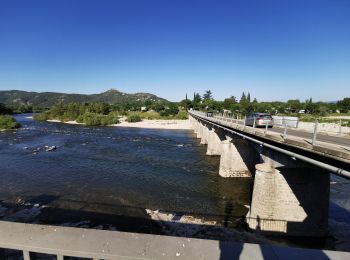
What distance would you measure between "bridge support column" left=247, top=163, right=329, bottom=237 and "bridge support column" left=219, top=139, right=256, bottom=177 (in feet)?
37.8

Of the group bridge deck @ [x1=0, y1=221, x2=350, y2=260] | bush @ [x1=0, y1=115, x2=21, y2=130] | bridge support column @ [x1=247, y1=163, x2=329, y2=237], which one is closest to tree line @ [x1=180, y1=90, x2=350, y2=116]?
bridge support column @ [x1=247, y1=163, x2=329, y2=237]

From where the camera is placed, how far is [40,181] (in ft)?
79.2

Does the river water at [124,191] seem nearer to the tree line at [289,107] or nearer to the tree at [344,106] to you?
the tree line at [289,107]

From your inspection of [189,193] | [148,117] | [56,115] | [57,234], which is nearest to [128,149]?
[189,193]

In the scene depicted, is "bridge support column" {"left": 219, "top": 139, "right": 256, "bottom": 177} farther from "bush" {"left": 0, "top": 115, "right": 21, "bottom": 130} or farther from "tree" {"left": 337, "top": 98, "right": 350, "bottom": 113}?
"bush" {"left": 0, "top": 115, "right": 21, "bottom": 130}

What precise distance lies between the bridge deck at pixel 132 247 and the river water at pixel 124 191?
1329 centimetres

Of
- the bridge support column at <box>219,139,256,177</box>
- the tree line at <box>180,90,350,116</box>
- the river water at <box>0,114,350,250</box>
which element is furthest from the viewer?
the tree line at <box>180,90,350,116</box>

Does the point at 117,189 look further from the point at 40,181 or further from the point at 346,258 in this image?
the point at 346,258

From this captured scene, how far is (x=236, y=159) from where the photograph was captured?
88.4 ft

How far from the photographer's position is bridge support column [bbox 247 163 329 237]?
1438 cm

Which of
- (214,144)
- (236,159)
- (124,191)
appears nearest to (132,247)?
(124,191)

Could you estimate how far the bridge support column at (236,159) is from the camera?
87.5 ft

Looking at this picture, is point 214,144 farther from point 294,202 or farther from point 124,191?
point 294,202

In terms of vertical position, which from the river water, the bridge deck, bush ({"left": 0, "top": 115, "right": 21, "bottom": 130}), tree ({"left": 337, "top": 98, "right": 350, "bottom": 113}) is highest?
tree ({"left": 337, "top": 98, "right": 350, "bottom": 113})
